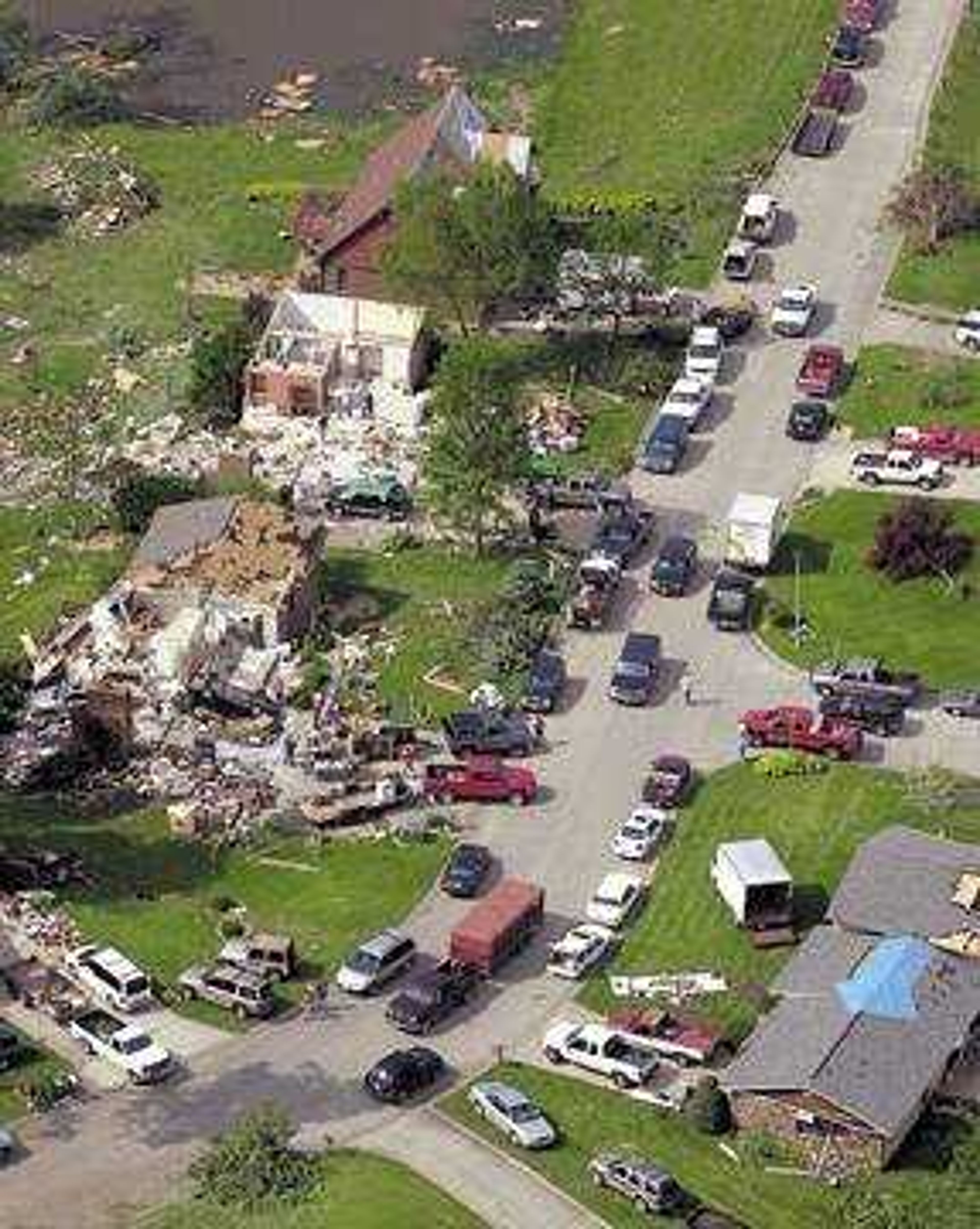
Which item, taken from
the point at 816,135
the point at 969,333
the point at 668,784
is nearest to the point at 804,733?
the point at 668,784

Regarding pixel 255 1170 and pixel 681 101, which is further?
pixel 681 101

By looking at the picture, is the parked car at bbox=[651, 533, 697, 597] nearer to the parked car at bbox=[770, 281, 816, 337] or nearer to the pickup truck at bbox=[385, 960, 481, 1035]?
the parked car at bbox=[770, 281, 816, 337]

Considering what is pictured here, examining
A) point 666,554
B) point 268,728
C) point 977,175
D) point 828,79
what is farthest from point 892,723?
point 828,79

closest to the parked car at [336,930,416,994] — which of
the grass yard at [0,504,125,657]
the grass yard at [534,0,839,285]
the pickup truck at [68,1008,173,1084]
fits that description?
the pickup truck at [68,1008,173,1084]

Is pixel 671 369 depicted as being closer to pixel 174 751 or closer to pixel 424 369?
pixel 424 369

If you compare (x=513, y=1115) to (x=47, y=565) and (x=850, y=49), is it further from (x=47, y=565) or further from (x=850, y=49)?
(x=850, y=49)
